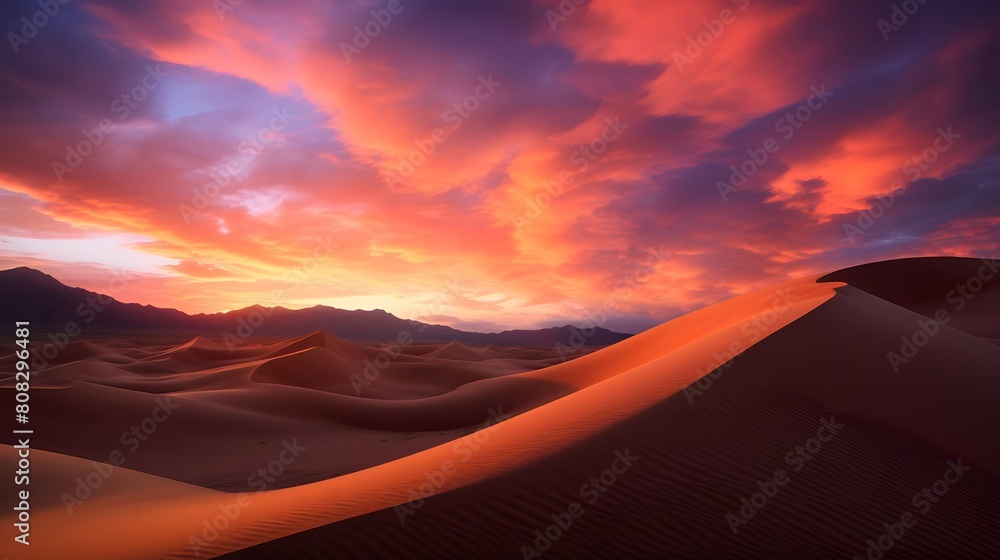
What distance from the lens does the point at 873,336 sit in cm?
963

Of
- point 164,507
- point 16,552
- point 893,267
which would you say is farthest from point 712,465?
point 893,267

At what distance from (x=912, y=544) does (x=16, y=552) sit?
319 inches

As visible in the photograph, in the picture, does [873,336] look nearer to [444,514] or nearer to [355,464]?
[444,514]
